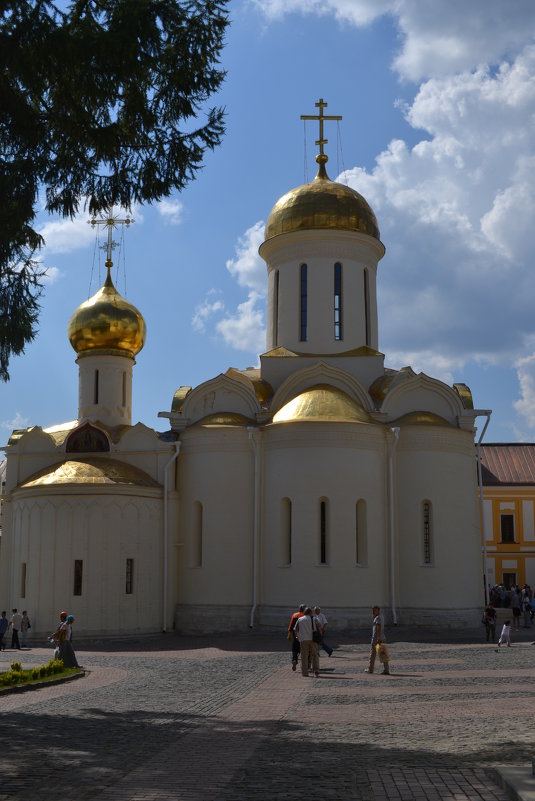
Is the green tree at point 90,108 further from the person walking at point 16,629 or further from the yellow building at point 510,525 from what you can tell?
the yellow building at point 510,525

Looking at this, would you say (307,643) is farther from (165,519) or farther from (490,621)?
(165,519)

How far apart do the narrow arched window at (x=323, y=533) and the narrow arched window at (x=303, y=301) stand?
6167 mm

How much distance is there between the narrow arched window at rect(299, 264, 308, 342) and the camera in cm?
2936

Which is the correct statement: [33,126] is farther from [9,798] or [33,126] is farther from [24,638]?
[24,638]

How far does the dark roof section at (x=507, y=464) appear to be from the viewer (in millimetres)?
42375

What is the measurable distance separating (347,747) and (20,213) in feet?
24.3

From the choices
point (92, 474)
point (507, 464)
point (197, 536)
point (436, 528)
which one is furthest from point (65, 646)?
point (507, 464)

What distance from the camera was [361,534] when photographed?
25.7m

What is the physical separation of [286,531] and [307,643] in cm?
944

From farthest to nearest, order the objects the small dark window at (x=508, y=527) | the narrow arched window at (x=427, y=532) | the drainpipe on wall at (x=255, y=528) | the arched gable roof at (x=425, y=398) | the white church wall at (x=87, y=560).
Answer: the small dark window at (x=508, y=527) → the arched gable roof at (x=425, y=398) → the narrow arched window at (x=427, y=532) → the drainpipe on wall at (x=255, y=528) → the white church wall at (x=87, y=560)

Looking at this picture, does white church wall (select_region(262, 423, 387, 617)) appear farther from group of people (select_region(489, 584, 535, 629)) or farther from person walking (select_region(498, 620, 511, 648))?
group of people (select_region(489, 584, 535, 629))

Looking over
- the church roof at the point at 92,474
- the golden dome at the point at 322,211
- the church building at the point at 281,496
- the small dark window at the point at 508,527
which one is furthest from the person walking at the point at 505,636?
the small dark window at the point at 508,527

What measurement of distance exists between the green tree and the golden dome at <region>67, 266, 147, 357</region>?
56.9 ft

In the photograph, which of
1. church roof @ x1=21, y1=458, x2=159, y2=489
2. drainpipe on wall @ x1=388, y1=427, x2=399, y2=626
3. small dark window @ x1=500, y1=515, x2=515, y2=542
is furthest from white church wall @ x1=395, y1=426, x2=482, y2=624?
small dark window @ x1=500, y1=515, x2=515, y2=542
